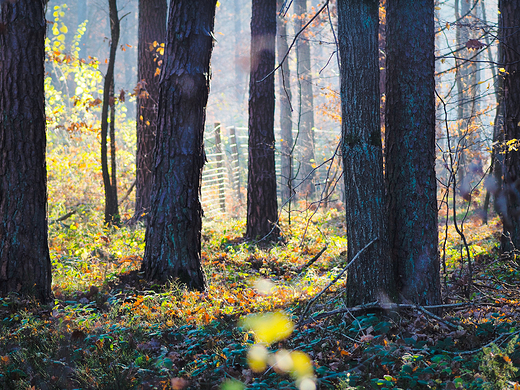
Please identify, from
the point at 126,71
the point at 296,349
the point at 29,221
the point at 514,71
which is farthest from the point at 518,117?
the point at 126,71

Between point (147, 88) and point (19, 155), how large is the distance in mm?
5121

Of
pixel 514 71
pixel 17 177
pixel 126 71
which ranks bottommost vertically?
pixel 17 177

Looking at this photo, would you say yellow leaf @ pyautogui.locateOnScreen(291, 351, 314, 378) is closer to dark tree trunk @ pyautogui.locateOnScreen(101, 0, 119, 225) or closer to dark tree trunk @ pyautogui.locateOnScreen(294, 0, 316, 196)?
dark tree trunk @ pyautogui.locateOnScreen(101, 0, 119, 225)

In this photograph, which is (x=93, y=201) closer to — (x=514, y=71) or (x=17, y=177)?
(x=17, y=177)

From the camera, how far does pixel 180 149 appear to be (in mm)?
5082

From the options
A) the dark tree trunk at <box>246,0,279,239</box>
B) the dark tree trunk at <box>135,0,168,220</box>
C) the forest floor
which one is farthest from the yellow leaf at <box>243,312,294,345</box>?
the dark tree trunk at <box>135,0,168,220</box>

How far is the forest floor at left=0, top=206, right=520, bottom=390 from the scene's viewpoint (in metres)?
2.91

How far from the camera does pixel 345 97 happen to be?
12.4 feet

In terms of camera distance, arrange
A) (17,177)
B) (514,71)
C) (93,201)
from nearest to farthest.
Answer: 1. (17,177)
2. (514,71)
3. (93,201)

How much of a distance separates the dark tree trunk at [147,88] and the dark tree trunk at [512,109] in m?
6.43

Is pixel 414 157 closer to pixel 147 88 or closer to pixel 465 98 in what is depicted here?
pixel 465 98

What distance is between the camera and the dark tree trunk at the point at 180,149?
5.08 m

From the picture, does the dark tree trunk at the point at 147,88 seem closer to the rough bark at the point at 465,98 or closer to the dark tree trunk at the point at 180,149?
the dark tree trunk at the point at 180,149

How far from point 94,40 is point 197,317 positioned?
4291 centimetres
